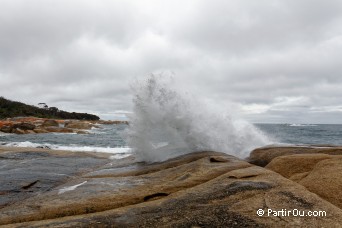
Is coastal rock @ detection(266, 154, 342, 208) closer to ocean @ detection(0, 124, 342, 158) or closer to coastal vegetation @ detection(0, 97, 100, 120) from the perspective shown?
ocean @ detection(0, 124, 342, 158)

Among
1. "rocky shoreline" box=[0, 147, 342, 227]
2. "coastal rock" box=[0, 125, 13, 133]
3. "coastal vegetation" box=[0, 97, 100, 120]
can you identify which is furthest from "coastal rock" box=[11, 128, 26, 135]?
"coastal vegetation" box=[0, 97, 100, 120]

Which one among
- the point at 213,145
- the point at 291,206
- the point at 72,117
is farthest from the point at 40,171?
the point at 72,117

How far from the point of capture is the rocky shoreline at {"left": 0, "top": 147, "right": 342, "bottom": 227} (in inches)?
153

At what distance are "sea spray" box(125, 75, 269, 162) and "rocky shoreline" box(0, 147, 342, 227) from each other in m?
3.77

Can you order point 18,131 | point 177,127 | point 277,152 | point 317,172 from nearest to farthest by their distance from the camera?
point 317,172 → point 277,152 → point 177,127 → point 18,131

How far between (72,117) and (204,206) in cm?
10921

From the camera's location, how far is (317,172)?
5691 mm

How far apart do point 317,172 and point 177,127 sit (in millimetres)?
6885

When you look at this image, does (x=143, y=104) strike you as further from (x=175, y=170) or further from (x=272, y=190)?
(x=272, y=190)

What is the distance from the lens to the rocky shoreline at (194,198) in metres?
3.88

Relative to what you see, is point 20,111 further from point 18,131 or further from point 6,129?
point 18,131

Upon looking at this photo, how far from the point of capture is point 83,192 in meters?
5.98

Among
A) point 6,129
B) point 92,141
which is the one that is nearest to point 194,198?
point 92,141

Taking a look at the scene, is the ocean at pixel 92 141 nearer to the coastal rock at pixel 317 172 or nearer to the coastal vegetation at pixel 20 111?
the coastal rock at pixel 317 172
